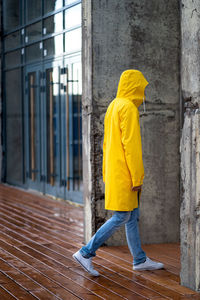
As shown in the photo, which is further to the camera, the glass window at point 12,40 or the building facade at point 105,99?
the glass window at point 12,40

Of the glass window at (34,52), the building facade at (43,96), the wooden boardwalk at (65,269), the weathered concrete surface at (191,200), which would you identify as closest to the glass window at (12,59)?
the building facade at (43,96)

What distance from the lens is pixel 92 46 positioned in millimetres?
6496

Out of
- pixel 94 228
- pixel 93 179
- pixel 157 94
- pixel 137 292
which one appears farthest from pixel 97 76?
pixel 137 292

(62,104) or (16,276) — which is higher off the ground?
(62,104)

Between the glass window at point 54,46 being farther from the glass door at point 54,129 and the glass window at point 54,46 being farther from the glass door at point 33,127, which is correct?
the glass door at point 33,127

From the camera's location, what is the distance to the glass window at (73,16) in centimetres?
978

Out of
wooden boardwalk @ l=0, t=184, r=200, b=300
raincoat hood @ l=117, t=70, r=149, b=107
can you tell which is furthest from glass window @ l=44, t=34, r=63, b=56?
raincoat hood @ l=117, t=70, r=149, b=107

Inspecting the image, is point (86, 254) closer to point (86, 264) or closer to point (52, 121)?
point (86, 264)

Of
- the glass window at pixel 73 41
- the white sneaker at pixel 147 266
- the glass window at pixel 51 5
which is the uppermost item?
the glass window at pixel 51 5

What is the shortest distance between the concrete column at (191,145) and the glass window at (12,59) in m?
8.03

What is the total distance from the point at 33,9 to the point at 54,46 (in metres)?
1.40

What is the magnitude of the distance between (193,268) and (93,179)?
2046 millimetres

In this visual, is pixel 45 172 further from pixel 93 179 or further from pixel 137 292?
pixel 137 292

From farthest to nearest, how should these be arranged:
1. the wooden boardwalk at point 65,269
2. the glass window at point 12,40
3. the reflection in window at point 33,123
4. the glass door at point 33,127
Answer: the glass window at point 12,40 < the reflection in window at point 33,123 < the glass door at point 33,127 < the wooden boardwalk at point 65,269
